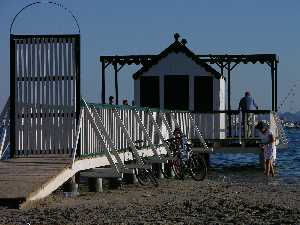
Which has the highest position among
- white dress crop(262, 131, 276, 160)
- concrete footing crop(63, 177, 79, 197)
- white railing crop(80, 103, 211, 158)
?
white railing crop(80, 103, 211, 158)

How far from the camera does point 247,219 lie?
36.7 feet

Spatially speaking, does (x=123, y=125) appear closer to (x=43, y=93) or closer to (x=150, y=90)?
(x=43, y=93)

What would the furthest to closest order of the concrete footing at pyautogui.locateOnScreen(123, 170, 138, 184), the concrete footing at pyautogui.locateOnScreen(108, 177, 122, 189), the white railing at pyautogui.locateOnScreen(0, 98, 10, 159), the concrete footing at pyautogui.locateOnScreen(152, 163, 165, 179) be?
the concrete footing at pyautogui.locateOnScreen(152, 163, 165, 179) → the concrete footing at pyautogui.locateOnScreen(123, 170, 138, 184) → the concrete footing at pyautogui.locateOnScreen(108, 177, 122, 189) → the white railing at pyautogui.locateOnScreen(0, 98, 10, 159)

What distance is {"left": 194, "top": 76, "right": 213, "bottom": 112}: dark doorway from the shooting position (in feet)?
97.6

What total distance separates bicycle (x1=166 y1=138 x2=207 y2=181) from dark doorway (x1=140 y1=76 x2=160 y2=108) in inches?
453

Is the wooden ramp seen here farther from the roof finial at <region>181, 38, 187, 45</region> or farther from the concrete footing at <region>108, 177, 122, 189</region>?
the roof finial at <region>181, 38, 187, 45</region>

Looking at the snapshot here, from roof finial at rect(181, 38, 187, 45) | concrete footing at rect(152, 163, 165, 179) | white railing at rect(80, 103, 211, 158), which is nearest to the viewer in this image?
white railing at rect(80, 103, 211, 158)

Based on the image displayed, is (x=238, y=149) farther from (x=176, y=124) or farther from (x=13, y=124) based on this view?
(x=13, y=124)

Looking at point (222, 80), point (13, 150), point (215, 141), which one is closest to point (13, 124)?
point (13, 150)

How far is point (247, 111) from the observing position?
27.2 m

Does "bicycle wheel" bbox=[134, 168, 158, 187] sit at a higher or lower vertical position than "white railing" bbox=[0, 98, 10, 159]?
lower

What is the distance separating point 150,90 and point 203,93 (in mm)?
2115

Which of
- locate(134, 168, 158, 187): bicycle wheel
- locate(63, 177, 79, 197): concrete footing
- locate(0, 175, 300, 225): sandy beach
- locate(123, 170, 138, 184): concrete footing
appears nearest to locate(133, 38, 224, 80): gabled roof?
locate(123, 170, 138, 184): concrete footing

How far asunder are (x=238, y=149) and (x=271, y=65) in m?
3.39
